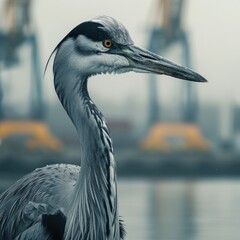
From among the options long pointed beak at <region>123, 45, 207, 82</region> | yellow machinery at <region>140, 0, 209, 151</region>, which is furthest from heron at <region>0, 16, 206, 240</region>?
yellow machinery at <region>140, 0, 209, 151</region>

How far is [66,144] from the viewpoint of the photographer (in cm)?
3906

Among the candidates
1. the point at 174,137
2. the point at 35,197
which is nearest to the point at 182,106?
the point at 174,137

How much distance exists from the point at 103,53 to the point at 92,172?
425mm

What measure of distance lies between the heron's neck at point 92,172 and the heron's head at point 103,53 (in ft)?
0.24

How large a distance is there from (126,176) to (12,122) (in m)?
10.1

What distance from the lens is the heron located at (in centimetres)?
391

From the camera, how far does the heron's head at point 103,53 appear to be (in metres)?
3.91

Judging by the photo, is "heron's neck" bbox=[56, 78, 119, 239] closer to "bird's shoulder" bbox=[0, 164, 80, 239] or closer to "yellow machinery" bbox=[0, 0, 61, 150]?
"bird's shoulder" bbox=[0, 164, 80, 239]

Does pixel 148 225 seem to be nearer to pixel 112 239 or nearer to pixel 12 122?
pixel 112 239

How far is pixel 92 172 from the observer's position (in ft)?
12.9

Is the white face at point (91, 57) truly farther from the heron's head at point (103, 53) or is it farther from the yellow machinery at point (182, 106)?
the yellow machinery at point (182, 106)

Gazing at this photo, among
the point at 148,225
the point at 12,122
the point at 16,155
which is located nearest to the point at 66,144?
the point at 12,122

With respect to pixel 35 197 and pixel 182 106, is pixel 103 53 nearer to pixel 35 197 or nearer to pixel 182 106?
pixel 35 197

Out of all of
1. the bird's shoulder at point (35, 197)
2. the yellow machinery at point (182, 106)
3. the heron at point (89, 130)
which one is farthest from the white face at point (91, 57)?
the yellow machinery at point (182, 106)
